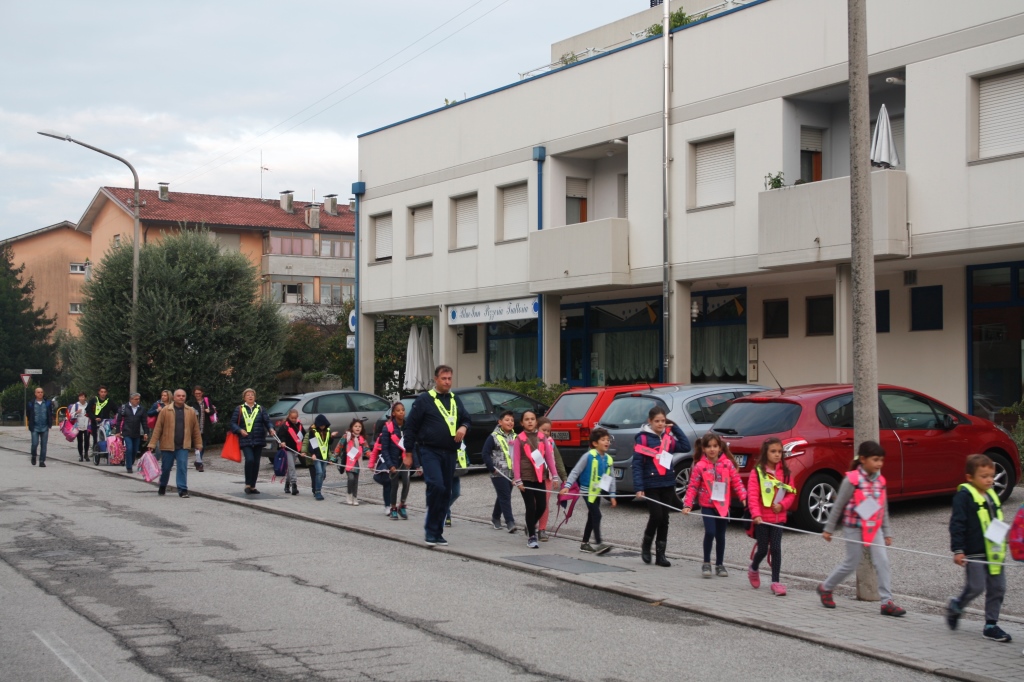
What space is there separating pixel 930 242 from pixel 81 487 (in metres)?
15.1

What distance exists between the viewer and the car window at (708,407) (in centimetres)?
1526

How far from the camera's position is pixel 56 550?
1191 centimetres

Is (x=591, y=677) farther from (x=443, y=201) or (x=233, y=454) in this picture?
(x=443, y=201)

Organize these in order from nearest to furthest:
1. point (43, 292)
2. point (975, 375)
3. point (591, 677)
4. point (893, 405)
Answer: point (591, 677)
point (893, 405)
point (975, 375)
point (43, 292)

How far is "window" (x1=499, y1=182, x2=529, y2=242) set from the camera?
27234 millimetres

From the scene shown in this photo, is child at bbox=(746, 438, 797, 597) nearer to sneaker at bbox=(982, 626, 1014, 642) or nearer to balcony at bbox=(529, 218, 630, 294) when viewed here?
sneaker at bbox=(982, 626, 1014, 642)

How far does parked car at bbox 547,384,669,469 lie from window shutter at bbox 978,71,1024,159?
21.2 ft

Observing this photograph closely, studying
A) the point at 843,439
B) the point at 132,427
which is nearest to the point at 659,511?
the point at 843,439

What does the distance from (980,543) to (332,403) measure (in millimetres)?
17619

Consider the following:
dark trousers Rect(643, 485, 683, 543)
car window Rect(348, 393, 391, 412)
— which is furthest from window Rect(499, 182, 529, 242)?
dark trousers Rect(643, 485, 683, 543)

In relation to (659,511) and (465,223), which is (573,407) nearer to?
(659,511)

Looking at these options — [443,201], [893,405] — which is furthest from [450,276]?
[893,405]

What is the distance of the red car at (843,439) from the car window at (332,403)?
12.0 m

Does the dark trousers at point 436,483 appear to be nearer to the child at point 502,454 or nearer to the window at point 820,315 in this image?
the child at point 502,454
